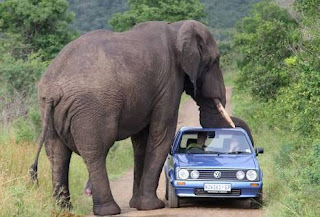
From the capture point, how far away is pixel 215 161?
1336 cm

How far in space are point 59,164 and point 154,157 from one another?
1687 mm

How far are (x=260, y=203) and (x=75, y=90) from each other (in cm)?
345

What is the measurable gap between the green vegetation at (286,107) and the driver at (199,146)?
1306 millimetres

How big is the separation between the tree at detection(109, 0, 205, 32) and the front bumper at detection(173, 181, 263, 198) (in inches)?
1505

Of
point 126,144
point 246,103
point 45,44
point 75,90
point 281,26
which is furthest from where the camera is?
point 45,44

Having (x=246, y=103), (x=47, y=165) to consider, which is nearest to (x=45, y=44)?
(x=246, y=103)

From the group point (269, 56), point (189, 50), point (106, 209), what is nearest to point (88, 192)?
point (106, 209)

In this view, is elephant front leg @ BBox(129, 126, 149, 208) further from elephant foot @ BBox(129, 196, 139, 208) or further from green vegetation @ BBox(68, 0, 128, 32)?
green vegetation @ BBox(68, 0, 128, 32)

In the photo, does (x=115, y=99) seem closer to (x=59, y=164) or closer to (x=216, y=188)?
(x=59, y=164)

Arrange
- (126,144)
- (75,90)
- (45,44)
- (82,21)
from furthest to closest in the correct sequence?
1. (82,21)
2. (45,44)
3. (126,144)
4. (75,90)

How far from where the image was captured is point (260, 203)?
13.3 metres

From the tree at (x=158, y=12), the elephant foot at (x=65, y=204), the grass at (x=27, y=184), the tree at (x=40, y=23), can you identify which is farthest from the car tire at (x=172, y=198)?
the tree at (x=158, y=12)

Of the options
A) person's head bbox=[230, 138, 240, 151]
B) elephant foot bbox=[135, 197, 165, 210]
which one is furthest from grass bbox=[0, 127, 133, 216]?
person's head bbox=[230, 138, 240, 151]

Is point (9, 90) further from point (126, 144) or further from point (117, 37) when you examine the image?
point (117, 37)
